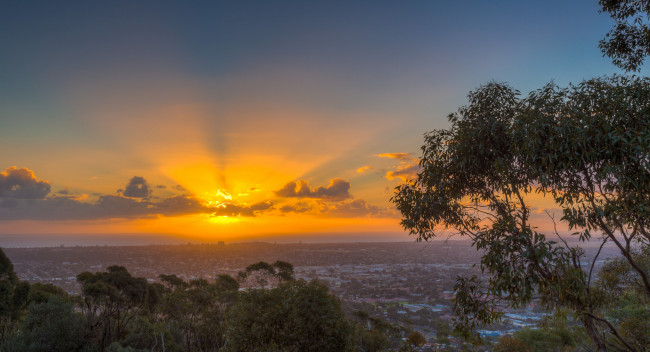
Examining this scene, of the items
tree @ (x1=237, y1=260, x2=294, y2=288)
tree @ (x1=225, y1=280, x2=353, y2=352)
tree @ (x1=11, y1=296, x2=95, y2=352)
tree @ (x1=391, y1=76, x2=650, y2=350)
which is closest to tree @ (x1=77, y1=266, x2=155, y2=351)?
tree @ (x1=11, y1=296, x2=95, y2=352)

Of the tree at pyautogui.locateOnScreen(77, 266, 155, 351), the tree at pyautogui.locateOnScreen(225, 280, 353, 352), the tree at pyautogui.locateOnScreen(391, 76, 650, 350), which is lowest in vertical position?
the tree at pyautogui.locateOnScreen(77, 266, 155, 351)

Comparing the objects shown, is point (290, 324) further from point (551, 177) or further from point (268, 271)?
point (268, 271)

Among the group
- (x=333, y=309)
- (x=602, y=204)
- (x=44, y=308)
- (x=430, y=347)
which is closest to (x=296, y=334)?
(x=333, y=309)

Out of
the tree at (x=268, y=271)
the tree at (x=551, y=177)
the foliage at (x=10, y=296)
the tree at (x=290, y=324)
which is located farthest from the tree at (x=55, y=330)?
the tree at (x=551, y=177)

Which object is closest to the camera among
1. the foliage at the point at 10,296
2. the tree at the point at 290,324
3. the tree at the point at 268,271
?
the tree at the point at 290,324

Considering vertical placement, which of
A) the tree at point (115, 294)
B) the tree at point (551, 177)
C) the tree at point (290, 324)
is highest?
the tree at point (551, 177)

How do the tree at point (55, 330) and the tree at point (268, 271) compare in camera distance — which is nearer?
the tree at point (55, 330)

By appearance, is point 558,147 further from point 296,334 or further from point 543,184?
point 296,334

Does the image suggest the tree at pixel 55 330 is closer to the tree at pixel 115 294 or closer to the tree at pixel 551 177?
the tree at pixel 115 294

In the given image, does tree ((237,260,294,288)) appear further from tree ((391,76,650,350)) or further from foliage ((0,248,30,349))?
tree ((391,76,650,350))
